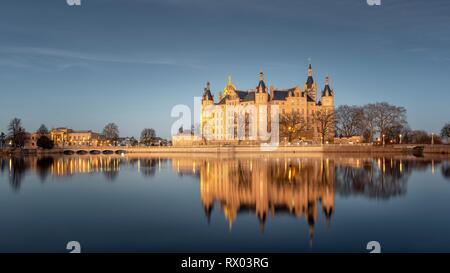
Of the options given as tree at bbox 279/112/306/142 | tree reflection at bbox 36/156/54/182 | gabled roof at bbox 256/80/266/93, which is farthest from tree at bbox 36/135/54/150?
tree at bbox 279/112/306/142

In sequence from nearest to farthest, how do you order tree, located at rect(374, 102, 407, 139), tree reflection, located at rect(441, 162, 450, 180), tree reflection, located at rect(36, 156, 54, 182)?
1. tree reflection, located at rect(441, 162, 450, 180)
2. tree reflection, located at rect(36, 156, 54, 182)
3. tree, located at rect(374, 102, 407, 139)

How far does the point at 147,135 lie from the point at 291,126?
62171 millimetres

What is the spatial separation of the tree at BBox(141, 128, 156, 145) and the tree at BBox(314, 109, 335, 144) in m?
57.8

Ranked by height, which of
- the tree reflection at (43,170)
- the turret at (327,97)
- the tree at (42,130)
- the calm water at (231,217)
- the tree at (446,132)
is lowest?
the calm water at (231,217)

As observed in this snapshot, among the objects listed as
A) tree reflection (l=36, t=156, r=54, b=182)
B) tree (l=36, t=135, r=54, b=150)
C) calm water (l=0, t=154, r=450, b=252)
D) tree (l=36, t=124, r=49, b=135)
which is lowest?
calm water (l=0, t=154, r=450, b=252)

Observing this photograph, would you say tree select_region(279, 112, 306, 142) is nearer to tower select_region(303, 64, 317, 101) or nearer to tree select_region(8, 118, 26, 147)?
tower select_region(303, 64, 317, 101)

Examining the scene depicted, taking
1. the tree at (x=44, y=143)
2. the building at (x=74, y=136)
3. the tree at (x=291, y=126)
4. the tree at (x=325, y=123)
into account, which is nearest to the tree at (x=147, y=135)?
the building at (x=74, y=136)

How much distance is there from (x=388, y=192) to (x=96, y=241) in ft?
55.5

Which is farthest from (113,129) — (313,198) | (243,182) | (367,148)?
(313,198)

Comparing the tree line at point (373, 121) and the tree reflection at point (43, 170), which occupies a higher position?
the tree line at point (373, 121)

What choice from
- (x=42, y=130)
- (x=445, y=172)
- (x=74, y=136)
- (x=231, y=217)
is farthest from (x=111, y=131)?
(x=231, y=217)

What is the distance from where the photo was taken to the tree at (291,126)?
93750 millimetres

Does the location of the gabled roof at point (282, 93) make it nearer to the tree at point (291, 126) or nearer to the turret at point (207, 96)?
the tree at point (291, 126)

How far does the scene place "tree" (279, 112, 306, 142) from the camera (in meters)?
93.8
